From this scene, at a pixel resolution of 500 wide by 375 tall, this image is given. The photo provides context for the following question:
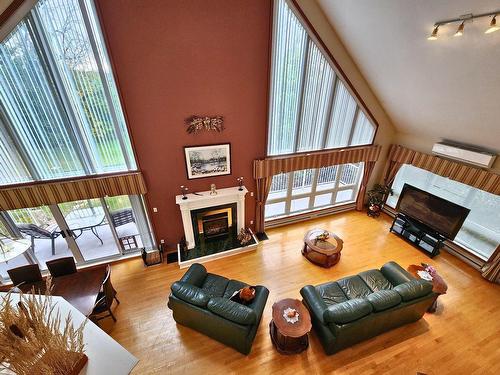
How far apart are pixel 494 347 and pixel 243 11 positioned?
682 cm

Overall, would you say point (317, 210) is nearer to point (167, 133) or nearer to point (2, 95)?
point (167, 133)

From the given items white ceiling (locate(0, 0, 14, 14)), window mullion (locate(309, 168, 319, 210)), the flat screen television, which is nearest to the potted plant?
the flat screen television

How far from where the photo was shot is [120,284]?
14.9ft

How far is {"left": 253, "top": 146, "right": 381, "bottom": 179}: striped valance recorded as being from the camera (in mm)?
5164

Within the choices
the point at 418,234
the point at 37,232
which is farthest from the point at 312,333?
the point at 37,232

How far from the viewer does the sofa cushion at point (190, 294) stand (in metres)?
3.22

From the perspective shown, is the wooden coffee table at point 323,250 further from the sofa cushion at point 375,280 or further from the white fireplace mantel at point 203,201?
the white fireplace mantel at point 203,201

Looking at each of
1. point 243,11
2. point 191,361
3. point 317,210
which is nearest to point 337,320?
point 191,361

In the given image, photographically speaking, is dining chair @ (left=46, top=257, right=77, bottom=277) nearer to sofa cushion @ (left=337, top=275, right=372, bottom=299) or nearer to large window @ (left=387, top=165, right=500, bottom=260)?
sofa cushion @ (left=337, top=275, right=372, bottom=299)

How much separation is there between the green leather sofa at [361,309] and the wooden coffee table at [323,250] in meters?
0.92

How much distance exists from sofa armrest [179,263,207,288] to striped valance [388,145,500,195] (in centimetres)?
576

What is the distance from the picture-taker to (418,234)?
5508 millimetres

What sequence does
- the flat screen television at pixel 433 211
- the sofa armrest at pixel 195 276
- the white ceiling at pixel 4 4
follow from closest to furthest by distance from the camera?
the white ceiling at pixel 4 4 < the sofa armrest at pixel 195 276 < the flat screen television at pixel 433 211

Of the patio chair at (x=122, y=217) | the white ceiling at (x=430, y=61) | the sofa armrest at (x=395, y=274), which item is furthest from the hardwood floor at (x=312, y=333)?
the white ceiling at (x=430, y=61)
